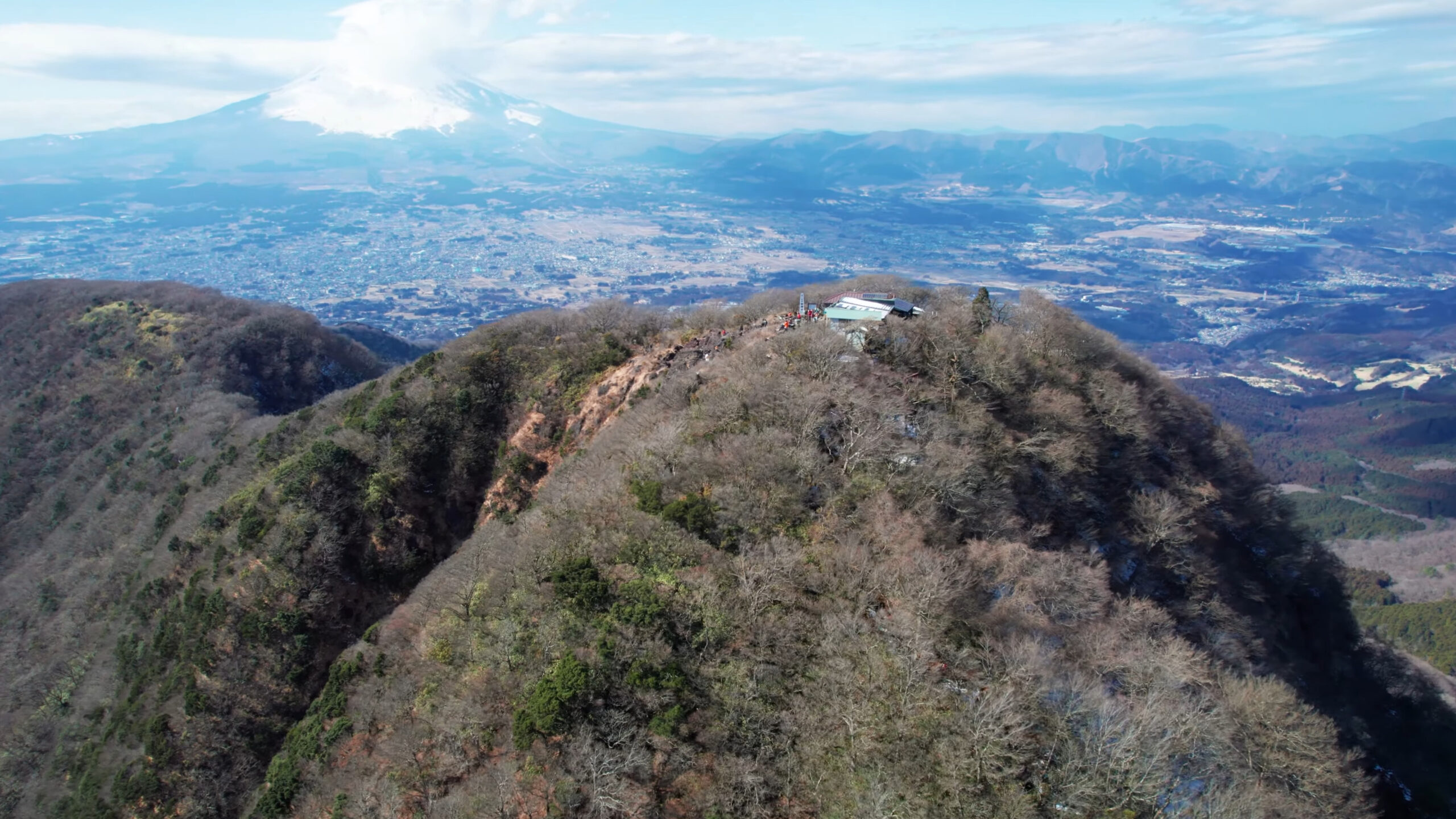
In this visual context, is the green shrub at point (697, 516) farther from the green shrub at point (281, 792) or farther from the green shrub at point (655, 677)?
the green shrub at point (281, 792)

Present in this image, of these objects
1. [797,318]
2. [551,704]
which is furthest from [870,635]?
[797,318]

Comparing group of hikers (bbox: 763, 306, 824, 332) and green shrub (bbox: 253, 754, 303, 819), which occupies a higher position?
group of hikers (bbox: 763, 306, 824, 332)

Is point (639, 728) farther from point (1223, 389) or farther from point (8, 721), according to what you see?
point (1223, 389)

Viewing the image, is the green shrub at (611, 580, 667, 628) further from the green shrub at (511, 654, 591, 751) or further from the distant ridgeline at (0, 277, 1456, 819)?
the green shrub at (511, 654, 591, 751)

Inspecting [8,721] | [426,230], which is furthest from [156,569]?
[426,230]

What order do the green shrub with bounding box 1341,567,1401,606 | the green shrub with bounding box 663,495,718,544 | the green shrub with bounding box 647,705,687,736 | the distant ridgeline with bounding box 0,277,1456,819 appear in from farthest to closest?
the green shrub with bounding box 1341,567,1401,606, the green shrub with bounding box 663,495,718,544, the green shrub with bounding box 647,705,687,736, the distant ridgeline with bounding box 0,277,1456,819

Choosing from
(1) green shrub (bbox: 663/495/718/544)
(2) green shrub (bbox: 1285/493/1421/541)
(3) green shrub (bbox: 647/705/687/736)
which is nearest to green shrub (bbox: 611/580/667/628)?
(3) green shrub (bbox: 647/705/687/736)

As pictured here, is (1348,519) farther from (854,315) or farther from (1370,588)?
(854,315)

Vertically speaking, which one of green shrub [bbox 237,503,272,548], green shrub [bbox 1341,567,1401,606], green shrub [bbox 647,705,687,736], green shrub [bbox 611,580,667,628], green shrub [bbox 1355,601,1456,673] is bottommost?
green shrub [bbox 1341,567,1401,606]
